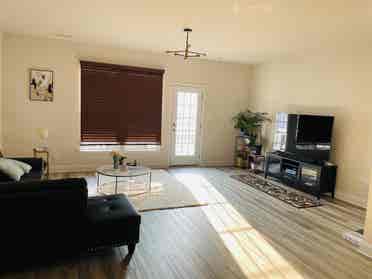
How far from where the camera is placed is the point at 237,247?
3084 millimetres

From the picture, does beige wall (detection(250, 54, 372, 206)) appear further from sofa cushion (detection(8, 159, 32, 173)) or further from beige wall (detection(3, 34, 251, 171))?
sofa cushion (detection(8, 159, 32, 173))

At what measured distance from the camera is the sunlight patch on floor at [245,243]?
2656 mm

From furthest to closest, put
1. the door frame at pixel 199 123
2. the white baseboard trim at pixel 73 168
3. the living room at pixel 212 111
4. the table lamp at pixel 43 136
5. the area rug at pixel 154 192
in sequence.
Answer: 1. the door frame at pixel 199 123
2. the white baseboard trim at pixel 73 168
3. the table lamp at pixel 43 136
4. the area rug at pixel 154 192
5. the living room at pixel 212 111

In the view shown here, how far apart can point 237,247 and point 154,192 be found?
2063 mm

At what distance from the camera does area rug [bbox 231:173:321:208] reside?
464cm

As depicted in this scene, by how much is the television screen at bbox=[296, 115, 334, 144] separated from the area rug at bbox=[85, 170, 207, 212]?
242 centimetres

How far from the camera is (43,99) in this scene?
5.66 metres

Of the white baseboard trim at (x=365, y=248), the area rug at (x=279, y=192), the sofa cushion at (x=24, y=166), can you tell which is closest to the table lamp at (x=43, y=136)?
the sofa cushion at (x=24, y=166)

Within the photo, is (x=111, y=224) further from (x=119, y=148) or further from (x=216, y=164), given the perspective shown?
(x=216, y=164)

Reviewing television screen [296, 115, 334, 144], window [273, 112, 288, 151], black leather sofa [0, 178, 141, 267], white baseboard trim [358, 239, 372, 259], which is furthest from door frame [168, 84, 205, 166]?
white baseboard trim [358, 239, 372, 259]

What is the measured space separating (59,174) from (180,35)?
3.65 metres

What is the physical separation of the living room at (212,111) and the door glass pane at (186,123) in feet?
0.55

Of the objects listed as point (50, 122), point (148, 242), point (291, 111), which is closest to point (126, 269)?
point (148, 242)

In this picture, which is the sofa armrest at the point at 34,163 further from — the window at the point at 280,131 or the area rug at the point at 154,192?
the window at the point at 280,131
